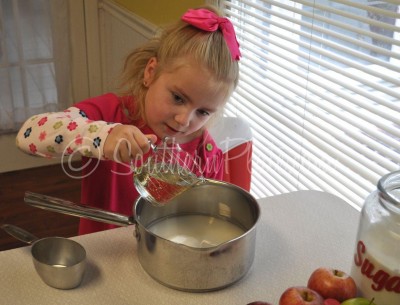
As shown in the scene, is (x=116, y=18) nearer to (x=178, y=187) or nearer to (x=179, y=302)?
(x=178, y=187)

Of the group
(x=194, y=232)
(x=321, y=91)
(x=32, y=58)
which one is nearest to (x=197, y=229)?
(x=194, y=232)

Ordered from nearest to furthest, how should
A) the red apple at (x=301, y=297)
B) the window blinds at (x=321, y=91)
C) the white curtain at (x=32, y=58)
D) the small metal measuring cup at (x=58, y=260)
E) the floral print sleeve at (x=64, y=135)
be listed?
the red apple at (x=301, y=297)
the small metal measuring cup at (x=58, y=260)
the floral print sleeve at (x=64, y=135)
the window blinds at (x=321, y=91)
the white curtain at (x=32, y=58)

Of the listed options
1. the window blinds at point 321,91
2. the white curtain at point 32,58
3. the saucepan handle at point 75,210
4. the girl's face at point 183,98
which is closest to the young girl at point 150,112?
the girl's face at point 183,98

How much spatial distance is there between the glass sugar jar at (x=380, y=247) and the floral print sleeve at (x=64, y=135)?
1.48 ft

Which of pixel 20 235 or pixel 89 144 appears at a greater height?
pixel 89 144

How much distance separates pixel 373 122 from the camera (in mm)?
1221

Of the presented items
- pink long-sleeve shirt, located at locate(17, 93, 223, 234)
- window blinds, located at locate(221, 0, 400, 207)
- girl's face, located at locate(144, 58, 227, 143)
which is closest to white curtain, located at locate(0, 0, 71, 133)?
window blinds, located at locate(221, 0, 400, 207)

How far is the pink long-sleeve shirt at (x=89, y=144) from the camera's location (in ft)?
3.20

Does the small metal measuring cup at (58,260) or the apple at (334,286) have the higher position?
the apple at (334,286)

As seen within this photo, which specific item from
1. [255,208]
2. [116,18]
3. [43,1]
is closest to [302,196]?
[255,208]

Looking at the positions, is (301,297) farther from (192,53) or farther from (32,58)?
(32,58)

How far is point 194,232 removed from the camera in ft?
3.13

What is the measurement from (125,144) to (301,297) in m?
0.38

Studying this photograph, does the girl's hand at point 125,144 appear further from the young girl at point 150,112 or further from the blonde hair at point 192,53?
the blonde hair at point 192,53
